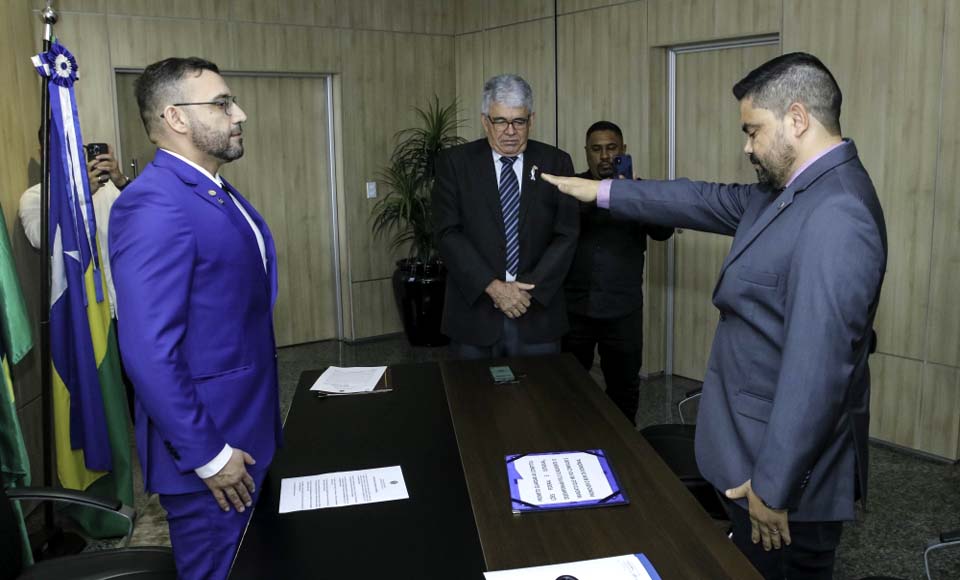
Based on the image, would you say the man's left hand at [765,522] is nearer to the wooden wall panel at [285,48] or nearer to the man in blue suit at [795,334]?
the man in blue suit at [795,334]

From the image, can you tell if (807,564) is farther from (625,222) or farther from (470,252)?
(625,222)

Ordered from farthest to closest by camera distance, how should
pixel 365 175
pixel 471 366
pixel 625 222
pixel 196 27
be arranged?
pixel 365 175 → pixel 196 27 → pixel 625 222 → pixel 471 366

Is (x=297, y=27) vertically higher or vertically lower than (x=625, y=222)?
higher

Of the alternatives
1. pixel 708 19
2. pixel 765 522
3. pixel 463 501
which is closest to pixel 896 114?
pixel 708 19

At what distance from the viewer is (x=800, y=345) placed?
1.67 m

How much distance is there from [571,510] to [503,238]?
164 cm

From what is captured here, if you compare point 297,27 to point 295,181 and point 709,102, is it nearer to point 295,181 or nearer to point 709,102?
point 295,181

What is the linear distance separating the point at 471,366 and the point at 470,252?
0.53 metres

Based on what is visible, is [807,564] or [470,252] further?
[470,252]

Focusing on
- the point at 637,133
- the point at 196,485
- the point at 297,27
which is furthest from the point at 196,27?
the point at 196,485

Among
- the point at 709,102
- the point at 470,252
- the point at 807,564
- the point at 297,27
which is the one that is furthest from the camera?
the point at 297,27

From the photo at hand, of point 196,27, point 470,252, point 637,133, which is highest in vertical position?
point 196,27

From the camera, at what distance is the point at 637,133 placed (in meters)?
5.43

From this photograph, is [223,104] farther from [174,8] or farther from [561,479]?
[174,8]
